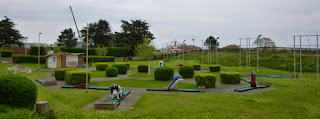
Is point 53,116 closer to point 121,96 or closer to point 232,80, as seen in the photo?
point 121,96

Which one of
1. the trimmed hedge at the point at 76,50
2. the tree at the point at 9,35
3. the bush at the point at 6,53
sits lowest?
the bush at the point at 6,53

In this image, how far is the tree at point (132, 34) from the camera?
65750mm

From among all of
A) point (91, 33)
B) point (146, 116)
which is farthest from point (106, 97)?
point (91, 33)

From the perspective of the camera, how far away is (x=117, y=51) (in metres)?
63.0

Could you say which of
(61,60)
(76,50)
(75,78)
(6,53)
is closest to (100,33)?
(76,50)

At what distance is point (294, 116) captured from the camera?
8.65 meters

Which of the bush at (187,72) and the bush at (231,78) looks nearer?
the bush at (231,78)

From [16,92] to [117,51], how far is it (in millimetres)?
55735

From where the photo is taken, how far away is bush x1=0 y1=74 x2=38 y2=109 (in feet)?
25.2

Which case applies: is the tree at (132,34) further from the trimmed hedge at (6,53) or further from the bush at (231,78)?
the bush at (231,78)

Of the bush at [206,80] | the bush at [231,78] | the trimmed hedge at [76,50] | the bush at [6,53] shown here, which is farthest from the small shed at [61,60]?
the bush at [231,78]

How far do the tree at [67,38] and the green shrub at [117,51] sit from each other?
2530 centimetres

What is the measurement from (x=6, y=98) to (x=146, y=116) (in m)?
4.81

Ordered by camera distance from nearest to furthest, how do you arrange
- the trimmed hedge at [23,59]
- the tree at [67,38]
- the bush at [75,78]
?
the bush at [75,78], the trimmed hedge at [23,59], the tree at [67,38]
